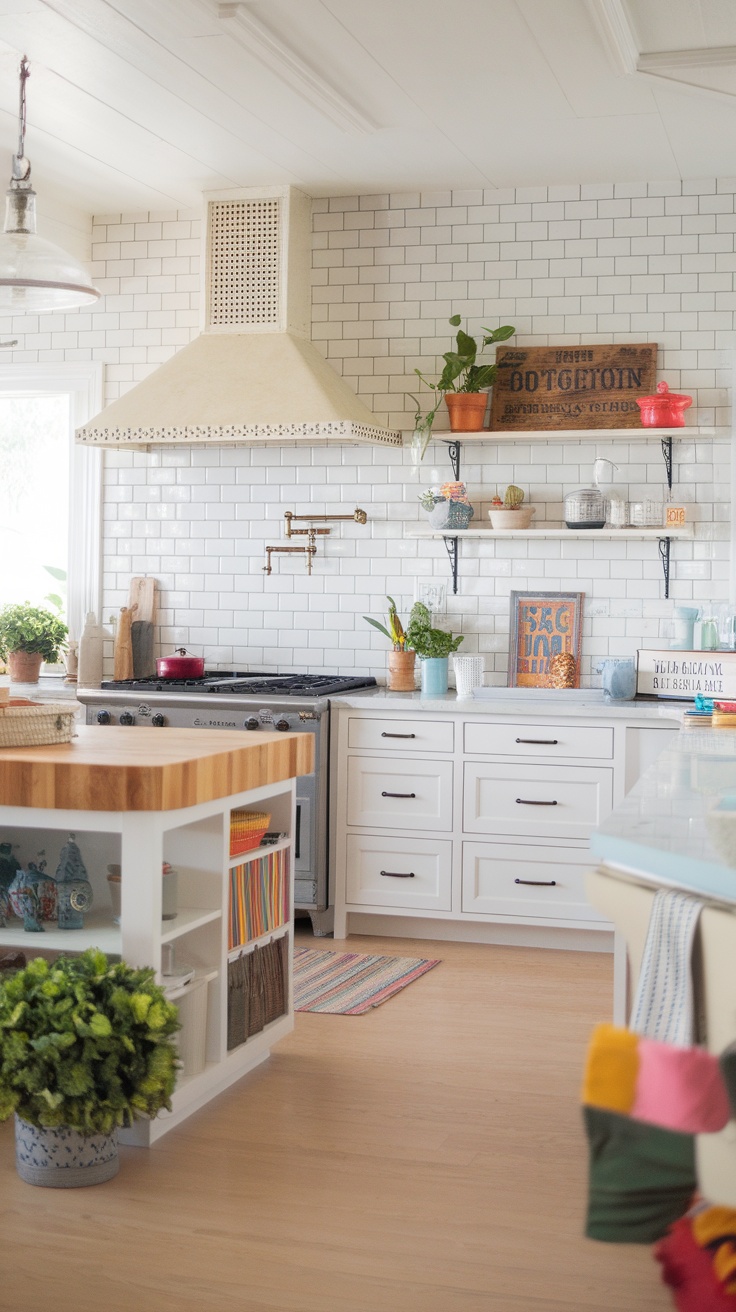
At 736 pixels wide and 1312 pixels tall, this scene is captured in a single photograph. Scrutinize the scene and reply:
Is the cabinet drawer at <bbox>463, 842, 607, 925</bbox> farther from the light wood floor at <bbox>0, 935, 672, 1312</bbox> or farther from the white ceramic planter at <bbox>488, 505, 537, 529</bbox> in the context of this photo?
the white ceramic planter at <bbox>488, 505, 537, 529</bbox>

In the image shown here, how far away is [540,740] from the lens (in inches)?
204

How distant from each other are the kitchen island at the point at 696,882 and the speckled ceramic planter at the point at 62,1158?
1.50 m

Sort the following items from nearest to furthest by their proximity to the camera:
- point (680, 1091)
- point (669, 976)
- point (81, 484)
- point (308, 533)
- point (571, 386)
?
point (680, 1091), point (669, 976), point (571, 386), point (308, 533), point (81, 484)

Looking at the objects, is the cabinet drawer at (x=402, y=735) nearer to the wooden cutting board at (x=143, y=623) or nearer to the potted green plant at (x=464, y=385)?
the potted green plant at (x=464, y=385)

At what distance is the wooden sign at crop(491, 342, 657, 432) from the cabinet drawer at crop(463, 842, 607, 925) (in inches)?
72.9

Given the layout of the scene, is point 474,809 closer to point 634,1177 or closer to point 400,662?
point 400,662

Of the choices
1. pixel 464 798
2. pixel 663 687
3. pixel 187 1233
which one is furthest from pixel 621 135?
pixel 187 1233

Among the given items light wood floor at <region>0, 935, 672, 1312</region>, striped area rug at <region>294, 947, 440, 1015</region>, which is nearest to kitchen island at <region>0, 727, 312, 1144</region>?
light wood floor at <region>0, 935, 672, 1312</region>

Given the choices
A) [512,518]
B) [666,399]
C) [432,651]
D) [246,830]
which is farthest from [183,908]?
[666,399]

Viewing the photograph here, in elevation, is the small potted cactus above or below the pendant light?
below

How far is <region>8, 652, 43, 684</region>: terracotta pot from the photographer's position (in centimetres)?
612

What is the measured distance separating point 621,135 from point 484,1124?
3.69 meters

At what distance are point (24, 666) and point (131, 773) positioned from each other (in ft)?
10.9

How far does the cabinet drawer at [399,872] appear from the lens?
17.4 ft
